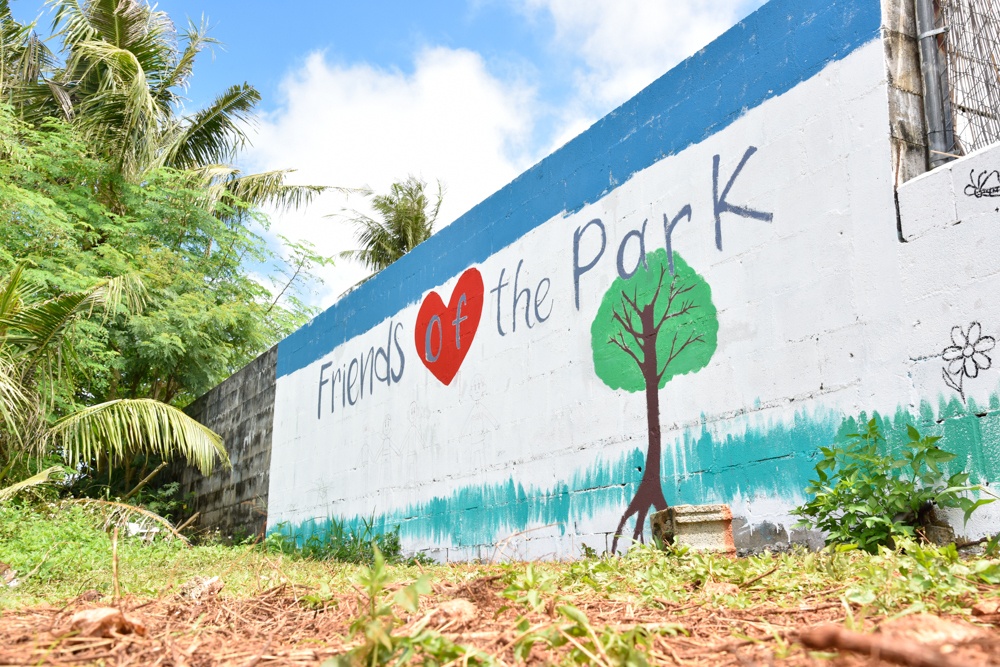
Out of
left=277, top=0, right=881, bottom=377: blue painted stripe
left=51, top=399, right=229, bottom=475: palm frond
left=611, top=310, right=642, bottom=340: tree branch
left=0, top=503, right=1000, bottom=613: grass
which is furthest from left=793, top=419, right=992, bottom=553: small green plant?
left=51, top=399, right=229, bottom=475: palm frond

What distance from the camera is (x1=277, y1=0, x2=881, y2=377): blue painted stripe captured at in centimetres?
451

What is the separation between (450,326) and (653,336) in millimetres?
2422

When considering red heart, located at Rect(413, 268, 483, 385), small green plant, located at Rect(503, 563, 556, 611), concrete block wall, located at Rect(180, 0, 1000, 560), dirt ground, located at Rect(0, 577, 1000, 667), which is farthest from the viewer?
red heart, located at Rect(413, 268, 483, 385)

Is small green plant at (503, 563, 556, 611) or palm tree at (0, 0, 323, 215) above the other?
palm tree at (0, 0, 323, 215)

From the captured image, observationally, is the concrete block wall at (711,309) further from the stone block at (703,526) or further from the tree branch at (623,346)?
the stone block at (703,526)

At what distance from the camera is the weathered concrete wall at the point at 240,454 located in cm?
997

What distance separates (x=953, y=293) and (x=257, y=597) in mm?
3002

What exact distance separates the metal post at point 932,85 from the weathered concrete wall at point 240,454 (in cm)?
766

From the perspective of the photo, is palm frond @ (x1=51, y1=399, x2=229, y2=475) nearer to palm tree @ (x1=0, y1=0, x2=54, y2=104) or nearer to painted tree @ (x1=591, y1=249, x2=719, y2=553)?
painted tree @ (x1=591, y1=249, x2=719, y2=553)

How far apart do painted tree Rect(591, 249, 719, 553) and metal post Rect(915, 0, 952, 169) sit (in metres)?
1.34

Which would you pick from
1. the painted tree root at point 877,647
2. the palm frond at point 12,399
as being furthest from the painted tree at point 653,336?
the palm frond at point 12,399

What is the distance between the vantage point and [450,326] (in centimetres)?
721

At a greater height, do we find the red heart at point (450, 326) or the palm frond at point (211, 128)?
the palm frond at point (211, 128)

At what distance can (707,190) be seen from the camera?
5004 mm
